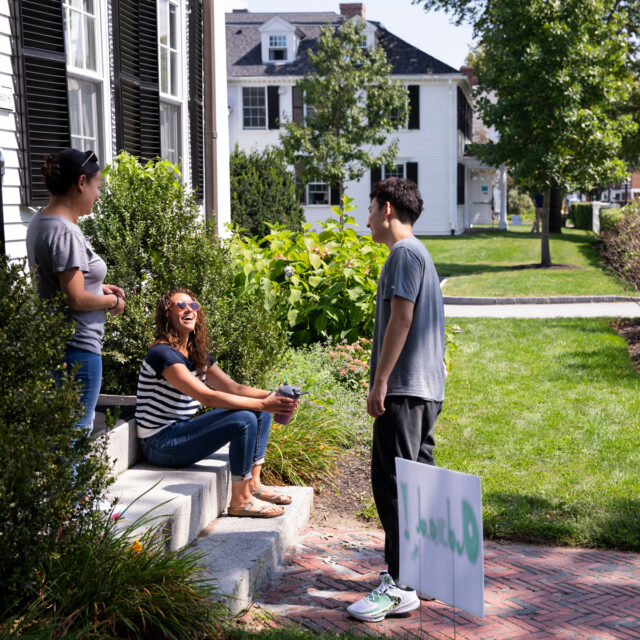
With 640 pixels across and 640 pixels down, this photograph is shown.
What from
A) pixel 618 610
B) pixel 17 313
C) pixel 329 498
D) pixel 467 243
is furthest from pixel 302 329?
pixel 467 243

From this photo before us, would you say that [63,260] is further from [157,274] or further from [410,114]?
[410,114]

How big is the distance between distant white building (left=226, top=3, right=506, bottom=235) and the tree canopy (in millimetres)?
4300

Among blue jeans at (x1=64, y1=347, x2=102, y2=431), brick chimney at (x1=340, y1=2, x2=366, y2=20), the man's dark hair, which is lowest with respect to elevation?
blue jeans at (x1=64, y1=347, x2=102, y2=431)

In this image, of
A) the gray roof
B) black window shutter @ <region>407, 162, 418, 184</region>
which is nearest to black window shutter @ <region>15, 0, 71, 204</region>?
the gray roof

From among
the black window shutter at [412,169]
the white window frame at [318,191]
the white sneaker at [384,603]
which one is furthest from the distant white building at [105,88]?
the black window shutter at [412,169]

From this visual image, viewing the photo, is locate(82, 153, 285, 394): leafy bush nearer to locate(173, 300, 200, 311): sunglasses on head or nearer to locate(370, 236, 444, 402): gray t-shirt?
locate(173, 300, 200, 311): sunglasses on head

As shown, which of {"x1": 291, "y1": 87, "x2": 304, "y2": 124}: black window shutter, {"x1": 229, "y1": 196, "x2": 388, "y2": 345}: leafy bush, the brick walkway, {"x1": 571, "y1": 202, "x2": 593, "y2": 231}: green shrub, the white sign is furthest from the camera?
Answer: {"x1": 571, "y1": 202, "x2": 593, "y2": 231}: green shrub

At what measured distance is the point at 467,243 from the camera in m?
29.9

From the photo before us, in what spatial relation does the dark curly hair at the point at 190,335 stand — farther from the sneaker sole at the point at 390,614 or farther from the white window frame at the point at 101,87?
the white window frame at the point at 101,87

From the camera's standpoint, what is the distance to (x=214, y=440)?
4.71m

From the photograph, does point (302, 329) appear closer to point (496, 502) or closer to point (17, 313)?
point (496, 502)

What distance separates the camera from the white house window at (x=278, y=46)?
3588 cm

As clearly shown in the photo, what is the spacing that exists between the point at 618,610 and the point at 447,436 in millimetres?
2945

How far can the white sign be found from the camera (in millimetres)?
3254
